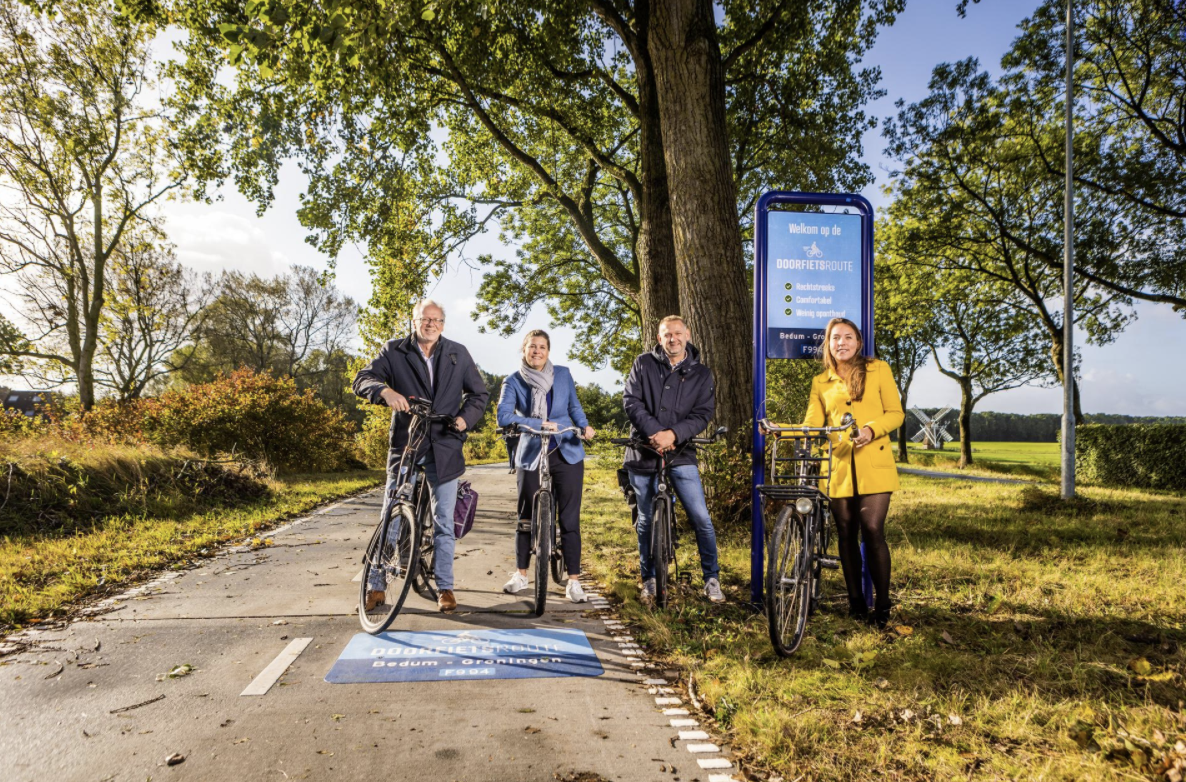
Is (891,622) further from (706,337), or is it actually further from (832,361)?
(706,337)

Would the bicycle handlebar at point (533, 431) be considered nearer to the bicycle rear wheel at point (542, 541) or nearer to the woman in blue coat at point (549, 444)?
the woman in blue coat at point (549, 444)

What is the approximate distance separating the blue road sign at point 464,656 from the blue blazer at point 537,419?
4.45 ft

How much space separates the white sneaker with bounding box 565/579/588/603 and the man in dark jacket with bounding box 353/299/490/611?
3.10 ft

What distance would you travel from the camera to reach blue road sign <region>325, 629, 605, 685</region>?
3637 millimetres

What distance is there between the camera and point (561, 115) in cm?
1366

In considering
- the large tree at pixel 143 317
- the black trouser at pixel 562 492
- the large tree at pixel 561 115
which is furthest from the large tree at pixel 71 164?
the black trouser at pixel 562 492

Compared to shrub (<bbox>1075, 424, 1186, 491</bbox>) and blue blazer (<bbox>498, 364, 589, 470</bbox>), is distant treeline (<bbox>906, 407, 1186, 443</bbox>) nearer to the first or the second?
shrub (<bbox>1075, 424, 1186, 491</bbox>)

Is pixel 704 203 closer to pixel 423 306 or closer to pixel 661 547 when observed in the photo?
pixel 423 306

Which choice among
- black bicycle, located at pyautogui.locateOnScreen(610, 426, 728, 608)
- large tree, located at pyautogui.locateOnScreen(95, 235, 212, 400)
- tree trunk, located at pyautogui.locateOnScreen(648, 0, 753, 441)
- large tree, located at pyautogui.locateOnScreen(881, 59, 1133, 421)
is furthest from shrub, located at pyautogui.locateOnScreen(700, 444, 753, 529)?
large tree, located at pyautogui.locateOnScreen(95, 235, 212, 400)

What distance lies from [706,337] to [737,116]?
8.93 metres

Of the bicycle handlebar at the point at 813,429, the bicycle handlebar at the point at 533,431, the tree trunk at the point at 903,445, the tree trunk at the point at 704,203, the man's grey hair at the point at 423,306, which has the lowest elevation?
the tree trunk at the point at 903,445

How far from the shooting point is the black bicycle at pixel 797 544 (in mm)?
3867

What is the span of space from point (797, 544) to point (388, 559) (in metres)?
2.80

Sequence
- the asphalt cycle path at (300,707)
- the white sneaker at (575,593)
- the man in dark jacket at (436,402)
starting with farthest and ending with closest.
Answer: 1. the white sneaker at (575,593)
2. the man in dark jacket at (436,402)
3. the asphalt cycle path at (300,707)
